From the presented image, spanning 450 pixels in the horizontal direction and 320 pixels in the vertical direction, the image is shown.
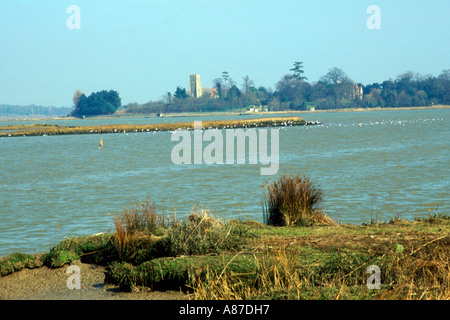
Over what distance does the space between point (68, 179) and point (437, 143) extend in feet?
107

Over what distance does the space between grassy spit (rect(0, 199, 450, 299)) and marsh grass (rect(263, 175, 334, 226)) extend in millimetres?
416

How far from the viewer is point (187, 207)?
18438 mm

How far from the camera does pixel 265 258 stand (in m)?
8.66

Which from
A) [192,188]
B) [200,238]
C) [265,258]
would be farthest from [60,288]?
[192,188]

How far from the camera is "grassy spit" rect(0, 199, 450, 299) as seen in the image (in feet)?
23.8

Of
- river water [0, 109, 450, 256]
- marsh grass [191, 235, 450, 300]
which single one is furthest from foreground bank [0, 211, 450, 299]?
river water [0, 109, 450, 256]

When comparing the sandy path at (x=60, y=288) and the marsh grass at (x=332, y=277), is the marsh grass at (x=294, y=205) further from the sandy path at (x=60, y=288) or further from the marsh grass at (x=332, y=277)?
the sandy path at (x=60, y=288)

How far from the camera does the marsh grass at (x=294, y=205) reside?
1227cm

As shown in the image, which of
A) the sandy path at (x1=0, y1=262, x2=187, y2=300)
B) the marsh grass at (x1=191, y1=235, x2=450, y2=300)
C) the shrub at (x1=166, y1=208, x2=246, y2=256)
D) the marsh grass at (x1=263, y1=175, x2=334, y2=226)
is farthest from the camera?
the marsh grass at (x1=263, y1=175, x2=334, y2=226)

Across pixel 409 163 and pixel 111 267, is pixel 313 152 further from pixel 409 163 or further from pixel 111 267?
pixel 111 267

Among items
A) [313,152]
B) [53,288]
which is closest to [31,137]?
[313,152]

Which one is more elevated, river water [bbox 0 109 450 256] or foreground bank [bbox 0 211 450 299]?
foreground bank [bbox 0 211 450 299]

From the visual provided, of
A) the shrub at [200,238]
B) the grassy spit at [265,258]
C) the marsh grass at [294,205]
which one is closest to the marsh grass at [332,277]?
the grassy spit at [265,258]

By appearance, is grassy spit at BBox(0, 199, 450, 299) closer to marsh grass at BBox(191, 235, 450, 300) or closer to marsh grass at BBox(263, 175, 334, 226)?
marsh grass at BBox(191, 235, 450, 300)
